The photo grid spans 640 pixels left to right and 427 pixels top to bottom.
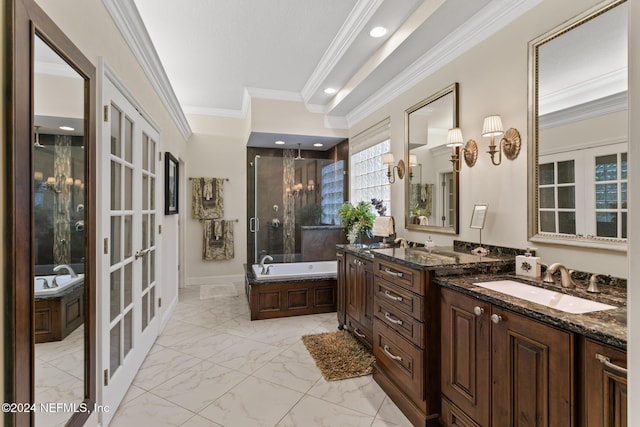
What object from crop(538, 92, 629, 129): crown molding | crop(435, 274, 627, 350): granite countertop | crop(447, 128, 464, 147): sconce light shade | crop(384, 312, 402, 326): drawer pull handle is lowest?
crop(384, 312, 402, 326): drawer pull handle

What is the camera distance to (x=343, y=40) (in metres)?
2.98

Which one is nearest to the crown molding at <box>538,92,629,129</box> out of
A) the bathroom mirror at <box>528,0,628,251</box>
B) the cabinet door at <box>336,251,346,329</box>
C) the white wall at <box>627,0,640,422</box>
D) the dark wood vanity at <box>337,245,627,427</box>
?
the bathroom mirror at <box>528,0,628,251</box>

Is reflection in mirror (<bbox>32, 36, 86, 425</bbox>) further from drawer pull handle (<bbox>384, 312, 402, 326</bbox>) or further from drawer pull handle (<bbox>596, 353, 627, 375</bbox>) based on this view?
drawer pull handle (<bbox>596, 353, 627, 375</bbox>)

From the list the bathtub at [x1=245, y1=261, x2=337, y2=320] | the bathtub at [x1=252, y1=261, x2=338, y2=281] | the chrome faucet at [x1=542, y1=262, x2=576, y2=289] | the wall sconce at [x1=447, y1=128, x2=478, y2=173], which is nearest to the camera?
the chrome faucet at [x1=542, y1=262, x2=576, y2=289]

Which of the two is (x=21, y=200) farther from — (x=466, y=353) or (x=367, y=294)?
(x=367, y=294)

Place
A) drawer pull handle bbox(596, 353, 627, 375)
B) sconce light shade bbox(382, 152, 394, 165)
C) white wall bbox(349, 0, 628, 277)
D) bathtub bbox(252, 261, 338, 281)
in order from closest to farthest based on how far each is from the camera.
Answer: drawer pull handle bbox(596, 353, 627, 375) < white wall bbox(349, 0, 628, 277) < sconce light shade bbox(382, 152, 394, 165) < bathtub bbox(252, 261, 338, 281)

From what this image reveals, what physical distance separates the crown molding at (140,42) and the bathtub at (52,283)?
1.52 metres

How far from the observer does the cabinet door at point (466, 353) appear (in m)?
1.45

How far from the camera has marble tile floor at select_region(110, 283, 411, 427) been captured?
192 centimetres

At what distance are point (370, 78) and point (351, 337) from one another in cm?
267

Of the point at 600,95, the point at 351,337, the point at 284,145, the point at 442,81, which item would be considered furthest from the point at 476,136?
the point at 284,145

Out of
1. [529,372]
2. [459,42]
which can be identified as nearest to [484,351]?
[529,372]

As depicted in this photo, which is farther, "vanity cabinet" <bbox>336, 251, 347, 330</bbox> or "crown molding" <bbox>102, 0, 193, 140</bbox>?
"vanity cabinet" <bbox>336, 251, 347, 330</bbox>

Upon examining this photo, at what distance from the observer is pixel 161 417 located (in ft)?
6.32
